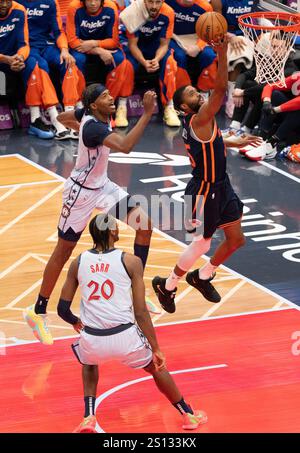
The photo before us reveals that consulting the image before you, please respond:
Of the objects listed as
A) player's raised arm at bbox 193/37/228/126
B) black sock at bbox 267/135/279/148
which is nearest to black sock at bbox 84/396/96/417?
player's raised arm at bbox 193/37/228/126

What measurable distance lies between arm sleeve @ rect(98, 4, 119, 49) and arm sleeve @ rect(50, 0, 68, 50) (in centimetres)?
49

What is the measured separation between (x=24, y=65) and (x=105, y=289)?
7.91 meters

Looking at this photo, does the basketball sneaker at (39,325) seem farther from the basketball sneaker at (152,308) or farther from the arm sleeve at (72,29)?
the arm sleeve at (72,29)

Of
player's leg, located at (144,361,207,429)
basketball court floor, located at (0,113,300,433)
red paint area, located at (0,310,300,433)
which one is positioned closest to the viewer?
player's leg, located at (144,361,207,429)

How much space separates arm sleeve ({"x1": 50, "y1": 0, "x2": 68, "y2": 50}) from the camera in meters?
14.8

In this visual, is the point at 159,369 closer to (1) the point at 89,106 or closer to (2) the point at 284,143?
(1) the point at 89,106

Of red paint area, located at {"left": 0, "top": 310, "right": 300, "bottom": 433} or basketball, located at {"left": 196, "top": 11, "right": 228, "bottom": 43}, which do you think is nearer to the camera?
red paint area, located at {"left": 0, "top": 310, "right": 300, "bottom": 433}

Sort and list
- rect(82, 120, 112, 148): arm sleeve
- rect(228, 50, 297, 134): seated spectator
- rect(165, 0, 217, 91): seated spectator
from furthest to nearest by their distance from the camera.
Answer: rect(165, 0, 217, 91): seated spectator < rect(228, 50, 297, 134): seated spectator < rect(82, 120, 112, 148): arm sleeve

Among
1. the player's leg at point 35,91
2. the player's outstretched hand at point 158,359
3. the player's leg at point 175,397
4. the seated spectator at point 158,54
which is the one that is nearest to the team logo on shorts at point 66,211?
the player's leg at point 175,397

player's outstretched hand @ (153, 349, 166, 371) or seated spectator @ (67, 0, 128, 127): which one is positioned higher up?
player's outstretched hand @ (153, 349, 166, 371)

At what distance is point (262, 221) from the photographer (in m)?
11.7

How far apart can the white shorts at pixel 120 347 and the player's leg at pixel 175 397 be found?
0.10 m

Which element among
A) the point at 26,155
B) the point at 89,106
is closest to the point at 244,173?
the point at 26,155

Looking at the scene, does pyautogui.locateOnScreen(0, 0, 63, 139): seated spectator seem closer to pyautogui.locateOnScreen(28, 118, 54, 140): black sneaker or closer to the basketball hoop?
pyautogui.locateOnScreen(28, 118, 54, 140): black sneaker
